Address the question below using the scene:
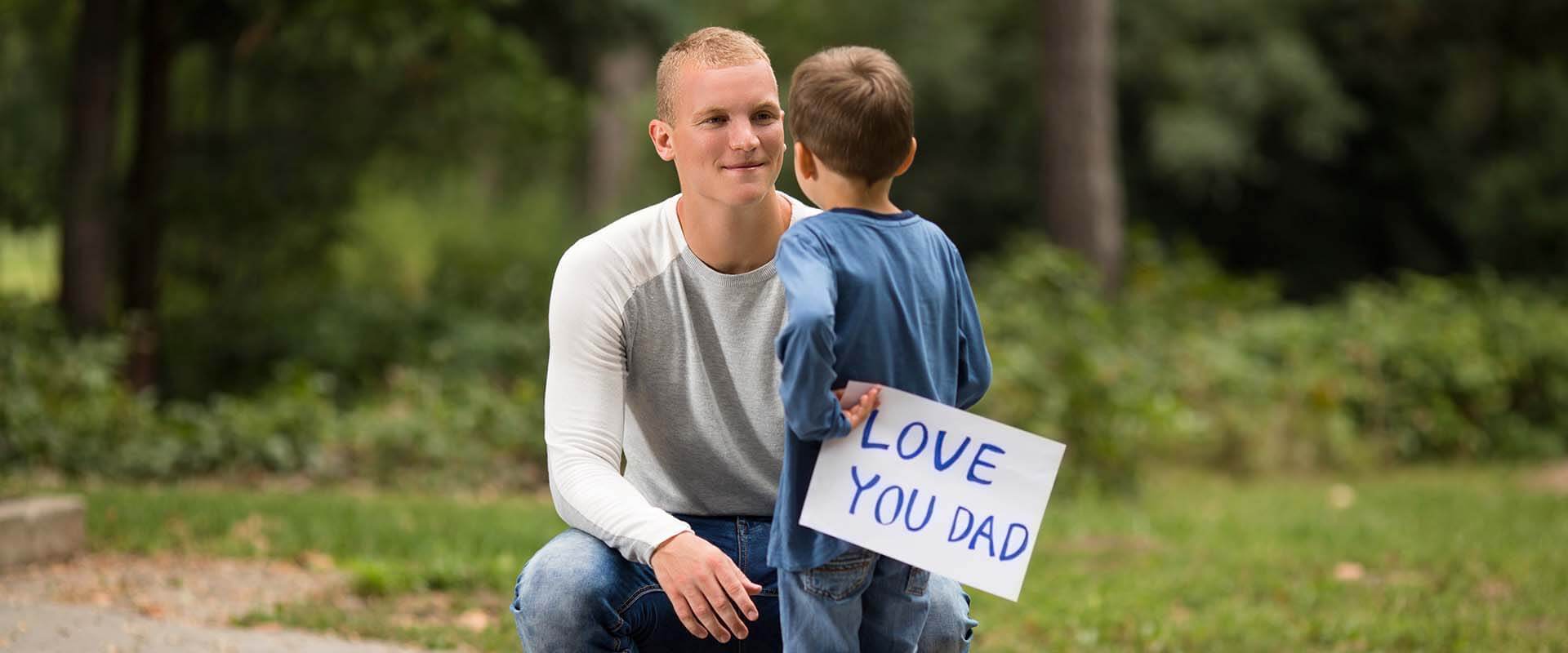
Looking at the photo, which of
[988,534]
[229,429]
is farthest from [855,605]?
[229,429]

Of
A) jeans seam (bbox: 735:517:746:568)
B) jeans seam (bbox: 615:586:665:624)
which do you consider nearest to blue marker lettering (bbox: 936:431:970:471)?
jeans seam (bbox: 735:517:746:568)

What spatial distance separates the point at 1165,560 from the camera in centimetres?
617

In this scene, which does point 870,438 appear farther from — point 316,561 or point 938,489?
point 316,561

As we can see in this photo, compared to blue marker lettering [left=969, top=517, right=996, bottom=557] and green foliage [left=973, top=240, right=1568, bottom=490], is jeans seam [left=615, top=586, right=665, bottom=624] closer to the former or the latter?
blue marker lettering [left=969, top=517, right=996, bottom=557]

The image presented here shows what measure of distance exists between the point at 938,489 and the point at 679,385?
56 centimetres

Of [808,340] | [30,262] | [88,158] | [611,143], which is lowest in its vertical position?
[808,340]

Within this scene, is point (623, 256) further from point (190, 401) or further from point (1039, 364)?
point (190, 401)

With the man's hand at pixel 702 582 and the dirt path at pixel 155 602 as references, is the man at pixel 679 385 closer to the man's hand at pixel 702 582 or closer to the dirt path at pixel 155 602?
the man's hand at pixel 702 582

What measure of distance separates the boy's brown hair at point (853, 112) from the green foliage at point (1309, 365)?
5786mm

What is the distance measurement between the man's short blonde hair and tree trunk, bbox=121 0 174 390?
26.1 ft

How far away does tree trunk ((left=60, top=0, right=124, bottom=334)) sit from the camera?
903cm

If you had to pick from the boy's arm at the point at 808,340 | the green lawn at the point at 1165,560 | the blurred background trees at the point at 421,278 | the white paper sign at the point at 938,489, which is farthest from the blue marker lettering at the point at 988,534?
the blurred background trees at the point at 421,278

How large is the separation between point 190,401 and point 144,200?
1505 mm

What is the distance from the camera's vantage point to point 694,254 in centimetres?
291
